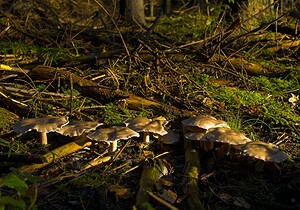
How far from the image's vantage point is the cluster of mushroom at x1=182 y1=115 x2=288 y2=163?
3.49 metres

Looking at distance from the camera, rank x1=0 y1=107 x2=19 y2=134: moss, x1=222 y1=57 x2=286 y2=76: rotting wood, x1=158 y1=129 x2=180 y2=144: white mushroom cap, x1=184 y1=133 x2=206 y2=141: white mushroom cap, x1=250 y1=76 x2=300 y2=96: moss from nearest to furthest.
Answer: x1=184 y1=133 x2=206 y2=141: white mushroom cap → x1=158 y1=129 x2=180 y2=144: white mushroom cap → x1=0 y1=107 x2=19 y2=134: moss → x1=250 y1=76 x2=300 y2=96: moss → x1=222 y1=57 x2=286 y2=76: rotting wood

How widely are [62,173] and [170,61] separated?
2.59 metres

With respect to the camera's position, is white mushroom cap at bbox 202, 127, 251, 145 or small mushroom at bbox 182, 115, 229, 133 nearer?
white mushroom cap at bbox 202, 127, 251, 145

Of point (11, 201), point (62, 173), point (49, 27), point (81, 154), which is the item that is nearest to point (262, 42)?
point (49, 27)

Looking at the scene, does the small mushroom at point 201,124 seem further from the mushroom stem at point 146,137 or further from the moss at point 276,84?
the moss at point 276,84

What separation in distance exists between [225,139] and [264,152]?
1.13 ft

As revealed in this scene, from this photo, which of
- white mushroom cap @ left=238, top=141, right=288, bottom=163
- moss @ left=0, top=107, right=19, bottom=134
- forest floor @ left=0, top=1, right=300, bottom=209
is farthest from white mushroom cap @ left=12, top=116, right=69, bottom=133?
white mushroom cap @ left=238, top=141, right=288, bottom=163

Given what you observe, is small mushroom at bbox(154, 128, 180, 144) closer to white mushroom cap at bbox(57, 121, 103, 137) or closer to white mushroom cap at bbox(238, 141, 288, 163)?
white mushroom cap at bbox(57, 121, 103, 137)

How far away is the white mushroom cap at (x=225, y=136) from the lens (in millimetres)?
3645

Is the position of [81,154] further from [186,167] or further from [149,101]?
[149,101]

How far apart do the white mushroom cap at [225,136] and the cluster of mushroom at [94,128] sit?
1.47ft

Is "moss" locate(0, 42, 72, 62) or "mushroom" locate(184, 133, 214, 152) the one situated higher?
"moss" locate(0, 42, 72, 62)

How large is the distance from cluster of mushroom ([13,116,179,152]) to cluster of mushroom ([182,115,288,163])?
11.1 inches

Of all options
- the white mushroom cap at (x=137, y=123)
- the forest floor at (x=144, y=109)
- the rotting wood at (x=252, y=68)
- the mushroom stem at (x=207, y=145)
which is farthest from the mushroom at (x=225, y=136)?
the rotting wood at (x=252, y=68)
